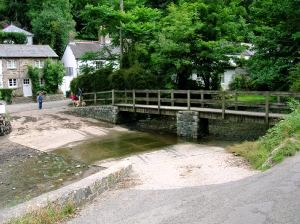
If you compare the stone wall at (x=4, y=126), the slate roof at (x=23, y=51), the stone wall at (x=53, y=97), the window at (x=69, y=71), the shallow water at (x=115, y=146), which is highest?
the slate roof at (x=23, y=51)

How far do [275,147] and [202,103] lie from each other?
8160mm

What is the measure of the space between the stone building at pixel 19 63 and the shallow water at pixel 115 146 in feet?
83.6

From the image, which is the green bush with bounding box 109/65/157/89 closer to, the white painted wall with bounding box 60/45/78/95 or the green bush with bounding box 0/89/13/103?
the green bush with bounding box 0/89/13/103

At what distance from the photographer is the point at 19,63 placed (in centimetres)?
4244

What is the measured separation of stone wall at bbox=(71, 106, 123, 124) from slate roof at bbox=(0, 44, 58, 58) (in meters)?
17.5

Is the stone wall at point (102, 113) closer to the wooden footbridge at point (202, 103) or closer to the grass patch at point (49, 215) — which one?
the wooden footbridge at point (202, 103)

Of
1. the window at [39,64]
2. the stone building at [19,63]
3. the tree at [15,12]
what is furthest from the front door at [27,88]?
the tree at [15,12]

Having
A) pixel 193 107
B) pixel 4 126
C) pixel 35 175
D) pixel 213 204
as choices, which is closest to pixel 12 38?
pixel 4 126

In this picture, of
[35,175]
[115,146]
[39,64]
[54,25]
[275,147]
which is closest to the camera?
[275,147]

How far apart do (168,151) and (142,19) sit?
13.9m

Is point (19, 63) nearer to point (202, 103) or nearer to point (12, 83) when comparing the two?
point (12, 83)

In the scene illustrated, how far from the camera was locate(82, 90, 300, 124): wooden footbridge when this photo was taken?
15.9 m

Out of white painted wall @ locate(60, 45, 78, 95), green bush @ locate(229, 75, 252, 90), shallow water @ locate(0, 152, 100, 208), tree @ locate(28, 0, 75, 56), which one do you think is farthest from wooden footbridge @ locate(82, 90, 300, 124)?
tree @ locate(28, 0, 75, 56)

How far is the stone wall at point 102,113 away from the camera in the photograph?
25.0m
